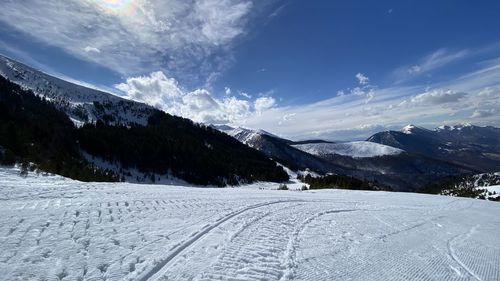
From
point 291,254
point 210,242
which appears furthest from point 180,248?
point 291,254

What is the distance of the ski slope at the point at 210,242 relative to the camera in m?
5.99

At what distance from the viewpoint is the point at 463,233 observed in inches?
460

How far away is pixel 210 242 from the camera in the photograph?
25.4 feet

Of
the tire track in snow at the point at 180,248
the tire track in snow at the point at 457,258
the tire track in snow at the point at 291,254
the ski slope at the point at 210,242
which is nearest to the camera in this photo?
the tire track in snow at the point at 180,248

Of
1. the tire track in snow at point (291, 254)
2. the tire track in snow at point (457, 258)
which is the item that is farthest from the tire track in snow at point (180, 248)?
the tire track in snow at point (457, 258)

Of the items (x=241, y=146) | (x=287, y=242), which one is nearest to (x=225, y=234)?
(x=287, y=242)

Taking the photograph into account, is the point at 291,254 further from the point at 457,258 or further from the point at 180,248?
the point at 457,258

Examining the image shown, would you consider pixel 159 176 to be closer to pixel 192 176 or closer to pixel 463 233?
pixel 192 176

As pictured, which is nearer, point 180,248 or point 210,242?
point 180,248

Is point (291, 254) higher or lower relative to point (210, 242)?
lower

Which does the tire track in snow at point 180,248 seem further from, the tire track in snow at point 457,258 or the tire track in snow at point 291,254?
the tire track in snow at point 457,258

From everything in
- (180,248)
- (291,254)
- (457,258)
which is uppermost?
(180,248)

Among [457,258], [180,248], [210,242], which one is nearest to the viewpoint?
Answer: [180,248]

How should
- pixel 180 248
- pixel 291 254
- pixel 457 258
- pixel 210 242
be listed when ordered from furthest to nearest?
pixel 457 258 → pixel 210 242 → pixel 291 254 → pixel 180 248
